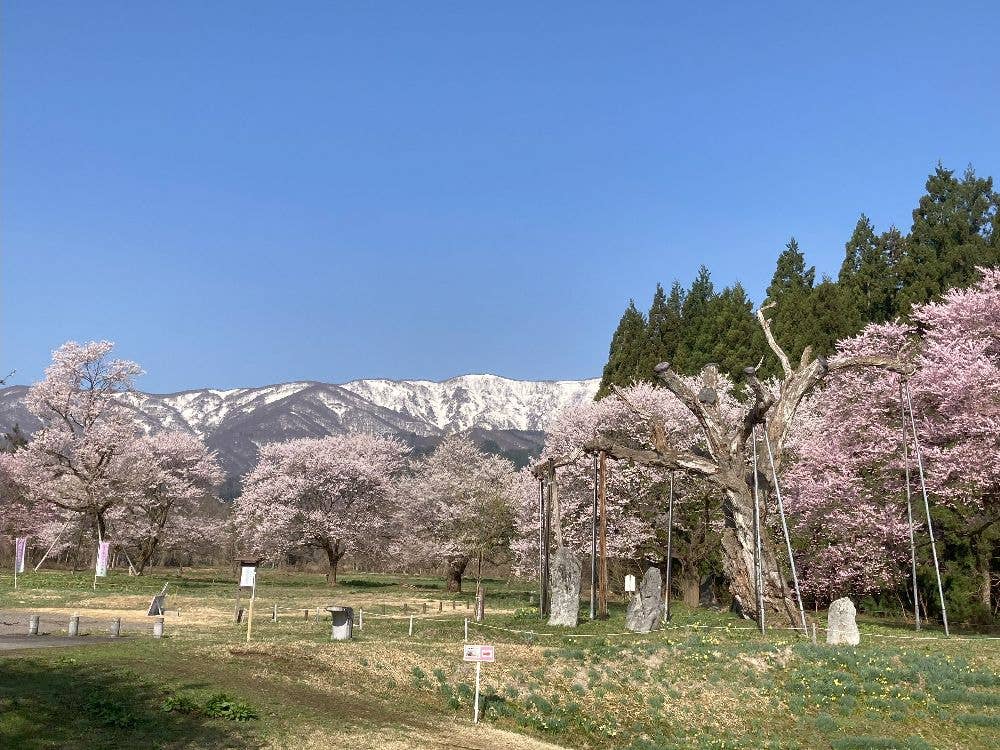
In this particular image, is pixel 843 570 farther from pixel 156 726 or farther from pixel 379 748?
pixel 156 726

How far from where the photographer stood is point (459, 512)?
5247cm

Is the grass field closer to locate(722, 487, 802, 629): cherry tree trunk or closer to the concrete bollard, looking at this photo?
the concrete bollard

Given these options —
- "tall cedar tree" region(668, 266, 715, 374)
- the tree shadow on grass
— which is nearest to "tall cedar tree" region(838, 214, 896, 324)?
"tall cedar tree" region(668, 266, 715, 374)

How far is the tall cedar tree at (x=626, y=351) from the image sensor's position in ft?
216

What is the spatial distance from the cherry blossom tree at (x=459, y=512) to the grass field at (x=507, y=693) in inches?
1067

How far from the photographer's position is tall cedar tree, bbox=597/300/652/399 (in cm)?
6581

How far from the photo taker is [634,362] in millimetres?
68000

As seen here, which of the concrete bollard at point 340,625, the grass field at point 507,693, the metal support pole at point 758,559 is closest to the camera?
the grass field at point 507,693

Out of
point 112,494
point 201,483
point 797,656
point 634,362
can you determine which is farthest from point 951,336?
point 201,483

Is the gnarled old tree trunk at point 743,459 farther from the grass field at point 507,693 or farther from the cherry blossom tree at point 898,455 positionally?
the grass field at point 507,693

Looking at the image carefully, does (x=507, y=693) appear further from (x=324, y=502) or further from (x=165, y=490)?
(x=165, y=490)

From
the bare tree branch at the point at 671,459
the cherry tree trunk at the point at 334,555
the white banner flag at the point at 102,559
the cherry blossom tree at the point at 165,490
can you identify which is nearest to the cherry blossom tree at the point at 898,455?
the bare tree branch at the point at 671,459

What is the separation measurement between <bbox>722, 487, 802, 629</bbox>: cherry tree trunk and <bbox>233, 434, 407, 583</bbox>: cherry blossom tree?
111 ft

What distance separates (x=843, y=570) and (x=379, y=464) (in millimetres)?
36313
